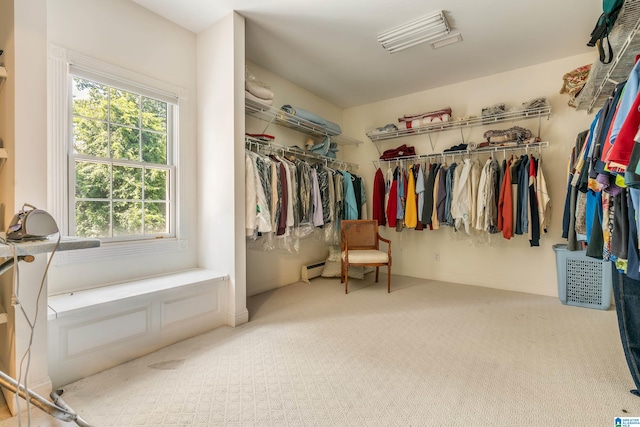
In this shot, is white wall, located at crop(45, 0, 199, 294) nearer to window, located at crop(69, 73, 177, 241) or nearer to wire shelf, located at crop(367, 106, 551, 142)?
window, located at crop(69, 73, 177, 241)

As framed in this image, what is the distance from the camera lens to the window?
2105mm

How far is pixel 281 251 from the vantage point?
364 cm

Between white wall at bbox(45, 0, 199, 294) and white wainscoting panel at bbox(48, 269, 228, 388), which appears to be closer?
white wainscoting panel at bbox(48, 269, 228, 388)

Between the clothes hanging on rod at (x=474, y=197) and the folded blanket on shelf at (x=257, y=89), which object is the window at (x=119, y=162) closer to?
the folded blanket on shelf at (x=257, y=89)

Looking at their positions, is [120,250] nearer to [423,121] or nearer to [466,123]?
[423,121]

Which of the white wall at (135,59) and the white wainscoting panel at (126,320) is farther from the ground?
the white wall at (135,59)

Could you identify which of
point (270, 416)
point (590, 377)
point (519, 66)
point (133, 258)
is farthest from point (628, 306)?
point (133, 258)

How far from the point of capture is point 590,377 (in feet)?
5.48

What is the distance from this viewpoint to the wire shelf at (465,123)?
10.6 feet

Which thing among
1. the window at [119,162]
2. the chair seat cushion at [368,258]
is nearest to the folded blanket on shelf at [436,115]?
the chair seat cushion at [368,258]

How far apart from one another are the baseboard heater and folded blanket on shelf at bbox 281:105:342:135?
5.89 ft

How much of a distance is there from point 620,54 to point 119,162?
137 inches

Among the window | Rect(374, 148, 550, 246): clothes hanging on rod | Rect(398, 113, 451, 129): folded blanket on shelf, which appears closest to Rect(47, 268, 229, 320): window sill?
the window

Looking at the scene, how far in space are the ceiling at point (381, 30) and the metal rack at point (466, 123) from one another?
0.57 metres
